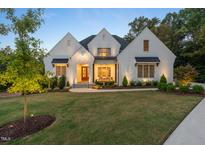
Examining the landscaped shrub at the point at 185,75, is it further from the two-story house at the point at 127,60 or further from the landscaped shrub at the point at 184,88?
the two-story house at the point at 127,60

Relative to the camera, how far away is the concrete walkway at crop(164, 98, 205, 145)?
5164mm

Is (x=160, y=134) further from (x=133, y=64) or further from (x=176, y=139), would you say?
(x=133, y=64)

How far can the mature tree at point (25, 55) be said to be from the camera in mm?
6887

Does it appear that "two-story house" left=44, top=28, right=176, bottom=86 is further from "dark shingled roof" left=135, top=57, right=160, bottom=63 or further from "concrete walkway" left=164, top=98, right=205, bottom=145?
"concrete walkway" left=164, top=98, right=205, bottom=145

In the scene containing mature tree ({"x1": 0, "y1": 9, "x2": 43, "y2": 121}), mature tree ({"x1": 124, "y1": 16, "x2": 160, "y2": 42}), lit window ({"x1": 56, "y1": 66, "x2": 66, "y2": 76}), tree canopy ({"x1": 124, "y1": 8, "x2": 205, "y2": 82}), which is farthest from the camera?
mature tree ({"x1": 124, "y1": 16, "x2": 160, "y2": 42})

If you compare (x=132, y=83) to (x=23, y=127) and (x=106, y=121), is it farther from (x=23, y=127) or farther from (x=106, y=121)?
(x=23, y=127)

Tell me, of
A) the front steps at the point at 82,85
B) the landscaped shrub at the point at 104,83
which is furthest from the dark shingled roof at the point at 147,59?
the front steps at the point at 82,85

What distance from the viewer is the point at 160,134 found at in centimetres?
564

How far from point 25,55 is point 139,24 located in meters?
32.9

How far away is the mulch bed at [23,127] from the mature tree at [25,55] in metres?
1.47

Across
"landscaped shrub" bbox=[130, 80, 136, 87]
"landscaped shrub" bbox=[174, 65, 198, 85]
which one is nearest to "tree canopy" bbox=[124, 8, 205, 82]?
"landscaped shrub" bbox=[174, 65, 198, 85]

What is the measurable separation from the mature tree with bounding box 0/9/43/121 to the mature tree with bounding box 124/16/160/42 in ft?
101

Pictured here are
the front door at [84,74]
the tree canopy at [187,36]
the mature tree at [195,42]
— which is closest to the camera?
the front door at [84,74]
